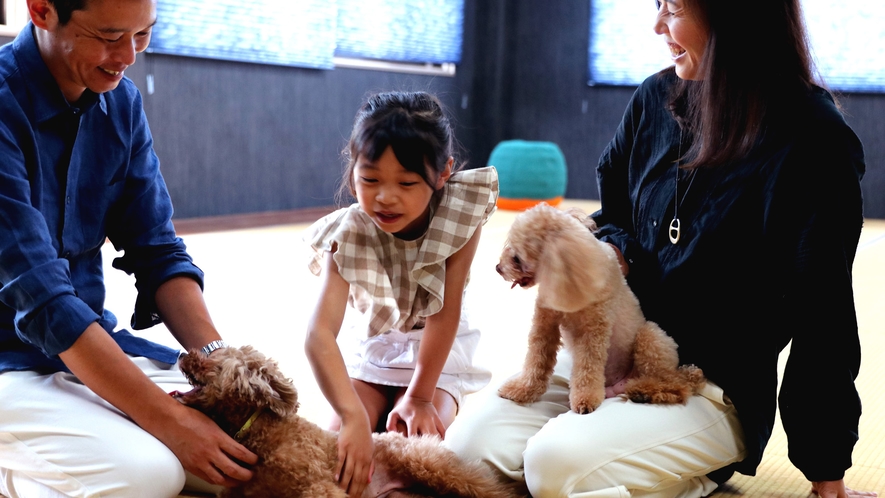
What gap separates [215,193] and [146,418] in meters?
4.41

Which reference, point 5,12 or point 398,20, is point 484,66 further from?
point 5,12

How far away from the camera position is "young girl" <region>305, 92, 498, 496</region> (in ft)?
5.06

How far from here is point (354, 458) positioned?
56.1 inches

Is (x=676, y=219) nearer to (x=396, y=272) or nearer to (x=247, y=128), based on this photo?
(x=396, y=272)

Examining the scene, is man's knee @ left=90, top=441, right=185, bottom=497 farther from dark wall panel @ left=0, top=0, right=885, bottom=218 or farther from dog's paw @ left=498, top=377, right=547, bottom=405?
dark wall panel @ left=0, top=0, right=885, bottom=218

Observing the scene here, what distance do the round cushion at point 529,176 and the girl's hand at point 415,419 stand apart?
185 inches

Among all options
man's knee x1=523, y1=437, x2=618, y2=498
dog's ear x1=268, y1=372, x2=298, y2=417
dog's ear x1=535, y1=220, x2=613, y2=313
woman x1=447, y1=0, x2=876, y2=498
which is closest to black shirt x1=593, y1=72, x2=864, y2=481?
woman x1=447, y1=0, x2=876, y2=498

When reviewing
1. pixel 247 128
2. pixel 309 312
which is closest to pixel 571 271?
pixel 309 312

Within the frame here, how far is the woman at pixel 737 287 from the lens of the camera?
144 cm

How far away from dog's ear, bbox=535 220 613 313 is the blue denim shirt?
685mm

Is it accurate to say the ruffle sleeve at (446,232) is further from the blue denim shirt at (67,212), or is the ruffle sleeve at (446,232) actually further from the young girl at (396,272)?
the blue denim shirt at (67,212)

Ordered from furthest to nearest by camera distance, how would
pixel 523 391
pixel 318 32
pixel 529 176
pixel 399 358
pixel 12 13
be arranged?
pixel 529 176
pixel 318 32
pixel 12 13
pixel 399 358
pixel 523 391

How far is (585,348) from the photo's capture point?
61.4 inches

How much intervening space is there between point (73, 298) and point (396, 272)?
2.10 ft
